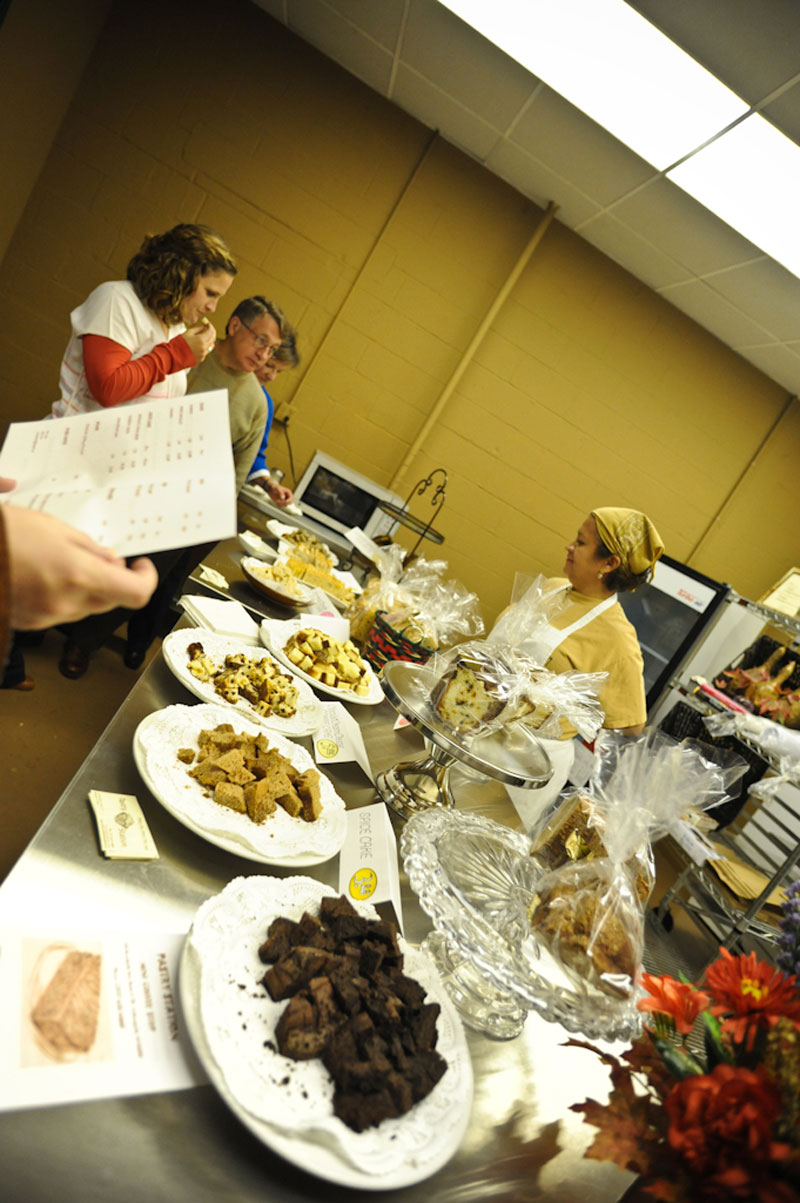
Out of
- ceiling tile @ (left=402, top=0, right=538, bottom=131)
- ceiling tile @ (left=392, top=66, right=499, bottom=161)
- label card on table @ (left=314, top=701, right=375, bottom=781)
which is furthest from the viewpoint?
ceiling tile @ (left=392, top=66, right=499, bottom=161)

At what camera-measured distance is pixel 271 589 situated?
1.99 meters

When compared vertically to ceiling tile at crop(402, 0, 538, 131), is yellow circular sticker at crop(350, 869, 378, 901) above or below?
below

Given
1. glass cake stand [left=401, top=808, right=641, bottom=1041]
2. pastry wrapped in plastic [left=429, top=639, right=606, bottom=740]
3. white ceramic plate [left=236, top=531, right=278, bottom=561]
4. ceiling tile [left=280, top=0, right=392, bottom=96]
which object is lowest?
white ceramic plate [left=236, top=531, right=278, bottom=561]

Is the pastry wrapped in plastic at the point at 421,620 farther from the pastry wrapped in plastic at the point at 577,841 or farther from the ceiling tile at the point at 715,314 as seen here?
the ceiling tile at the point at 715,314

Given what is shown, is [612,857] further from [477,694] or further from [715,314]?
[715,314]

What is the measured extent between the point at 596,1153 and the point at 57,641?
2829 millimetres

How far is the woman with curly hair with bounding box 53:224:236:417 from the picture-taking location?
1.77 meters

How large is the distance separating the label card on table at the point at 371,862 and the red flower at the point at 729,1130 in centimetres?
52

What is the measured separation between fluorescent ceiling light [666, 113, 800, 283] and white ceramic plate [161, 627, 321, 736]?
9.67 feet

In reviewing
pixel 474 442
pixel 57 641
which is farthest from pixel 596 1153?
pixel 474 442

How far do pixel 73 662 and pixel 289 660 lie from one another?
147 cm

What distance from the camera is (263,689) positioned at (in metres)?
1.34

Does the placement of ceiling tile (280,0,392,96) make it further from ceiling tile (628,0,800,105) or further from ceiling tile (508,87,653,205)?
ceiling tile (628,0,800,105)

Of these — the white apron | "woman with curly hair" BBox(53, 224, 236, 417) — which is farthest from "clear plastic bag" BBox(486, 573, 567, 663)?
"woman with curly hair" BBox(53, 224, 236, 417)
